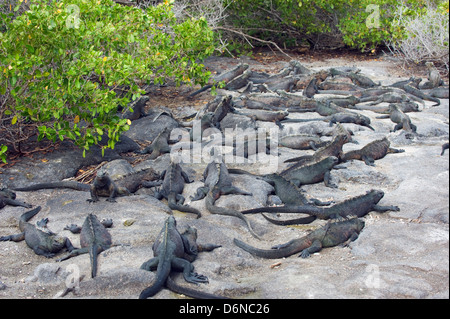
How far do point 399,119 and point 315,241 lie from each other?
4686 millimetres

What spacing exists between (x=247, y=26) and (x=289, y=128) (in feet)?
23.6

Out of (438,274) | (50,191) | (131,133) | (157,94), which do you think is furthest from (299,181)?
(157,94)

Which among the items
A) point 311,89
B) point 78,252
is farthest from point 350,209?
point 311,89

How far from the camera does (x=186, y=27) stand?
8375 millimetres

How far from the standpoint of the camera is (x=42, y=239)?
4.57m

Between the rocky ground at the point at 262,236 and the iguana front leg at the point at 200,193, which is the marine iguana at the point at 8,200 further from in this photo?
the iguana front leg at the point at 200,193

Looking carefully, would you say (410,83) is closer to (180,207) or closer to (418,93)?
(418,93)

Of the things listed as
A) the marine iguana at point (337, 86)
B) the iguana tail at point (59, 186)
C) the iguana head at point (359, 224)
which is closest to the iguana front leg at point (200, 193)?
the iguana tail at point (59, 186)

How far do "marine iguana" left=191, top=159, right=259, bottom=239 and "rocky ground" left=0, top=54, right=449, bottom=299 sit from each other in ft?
0.36

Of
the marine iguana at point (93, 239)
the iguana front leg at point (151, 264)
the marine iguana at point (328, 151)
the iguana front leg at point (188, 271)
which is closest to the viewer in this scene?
the iguana front leg at point (188, 271)

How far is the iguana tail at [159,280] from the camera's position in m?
3.40

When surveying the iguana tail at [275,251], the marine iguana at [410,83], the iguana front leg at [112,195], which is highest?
the marine iguana at [410,83]

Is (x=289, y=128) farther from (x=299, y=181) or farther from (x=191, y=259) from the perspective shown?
(x=191, y=259)

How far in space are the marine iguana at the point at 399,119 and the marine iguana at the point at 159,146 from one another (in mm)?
3771
